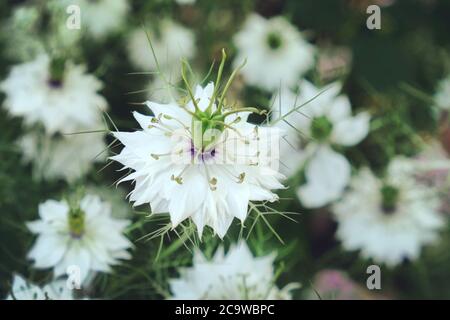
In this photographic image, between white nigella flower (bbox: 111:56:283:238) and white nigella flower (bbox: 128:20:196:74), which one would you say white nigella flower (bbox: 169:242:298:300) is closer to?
white nigella flower (bbox: 111:56:283:238)

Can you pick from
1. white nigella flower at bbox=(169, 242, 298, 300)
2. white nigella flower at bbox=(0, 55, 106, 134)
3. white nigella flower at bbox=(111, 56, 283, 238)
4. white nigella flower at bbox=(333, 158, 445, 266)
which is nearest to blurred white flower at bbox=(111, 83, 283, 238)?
white nigella flower at bbox=(111, 56, 283, 238)

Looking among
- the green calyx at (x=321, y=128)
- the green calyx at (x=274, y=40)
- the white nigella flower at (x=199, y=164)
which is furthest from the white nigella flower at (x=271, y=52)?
the white nigella flower at (x=199, y=164)

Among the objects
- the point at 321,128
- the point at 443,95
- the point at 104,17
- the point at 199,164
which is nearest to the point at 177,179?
the point at 199,164

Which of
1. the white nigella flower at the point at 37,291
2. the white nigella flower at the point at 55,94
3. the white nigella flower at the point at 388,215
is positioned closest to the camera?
the white nigella flower at the point at 37,291

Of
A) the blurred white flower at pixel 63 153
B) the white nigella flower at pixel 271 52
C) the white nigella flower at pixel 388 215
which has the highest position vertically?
the white nigella flower at pixel 271 52

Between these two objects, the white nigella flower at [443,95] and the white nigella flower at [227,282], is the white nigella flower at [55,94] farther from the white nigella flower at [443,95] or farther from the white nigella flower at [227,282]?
the white nigella flower at [443,95]

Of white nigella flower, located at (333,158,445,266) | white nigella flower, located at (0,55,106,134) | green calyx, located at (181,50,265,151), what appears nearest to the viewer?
green calyx, located at (181,50,265,151)
